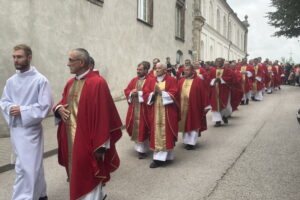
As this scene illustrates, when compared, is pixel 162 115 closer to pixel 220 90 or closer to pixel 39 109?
pixel 39 109

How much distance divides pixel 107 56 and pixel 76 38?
2.45 meters

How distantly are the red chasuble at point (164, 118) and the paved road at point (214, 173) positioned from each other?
41cm

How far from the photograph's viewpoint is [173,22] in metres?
22.9

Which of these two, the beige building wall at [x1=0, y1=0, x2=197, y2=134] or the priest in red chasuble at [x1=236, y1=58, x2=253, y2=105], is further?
the priest in red chasuble at [x1=236, y1=58, x2=253, y2=105]

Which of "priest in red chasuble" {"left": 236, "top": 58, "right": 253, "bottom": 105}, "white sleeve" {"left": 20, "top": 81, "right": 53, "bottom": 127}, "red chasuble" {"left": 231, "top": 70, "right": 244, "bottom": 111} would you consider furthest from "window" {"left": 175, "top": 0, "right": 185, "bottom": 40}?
"white sleeve" {"left": 20, "top": 81, "right": 53, "bottom": 127}

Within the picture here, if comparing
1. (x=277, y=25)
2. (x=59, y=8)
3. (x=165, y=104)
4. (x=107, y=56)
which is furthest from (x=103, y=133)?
(x=277, y=25)

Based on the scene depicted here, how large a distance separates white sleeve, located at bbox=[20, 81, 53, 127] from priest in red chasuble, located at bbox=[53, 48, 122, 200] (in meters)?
0.20

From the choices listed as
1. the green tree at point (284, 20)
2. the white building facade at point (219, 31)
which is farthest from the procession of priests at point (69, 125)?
the white building facade at point (219, 31)

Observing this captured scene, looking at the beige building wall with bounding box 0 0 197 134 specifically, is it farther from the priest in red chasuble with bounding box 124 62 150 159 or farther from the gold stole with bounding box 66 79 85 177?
the gold stole with bounding box 66 79 85 177

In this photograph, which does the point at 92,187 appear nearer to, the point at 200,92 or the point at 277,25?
the point at 200,92

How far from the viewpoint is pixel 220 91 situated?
34.8 feet

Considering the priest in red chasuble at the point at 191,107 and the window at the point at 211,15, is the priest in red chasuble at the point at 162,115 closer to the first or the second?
the priest in red chasuble at the point at 191,107

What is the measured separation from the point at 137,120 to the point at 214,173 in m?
2.02

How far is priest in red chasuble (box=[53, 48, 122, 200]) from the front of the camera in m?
4.14
